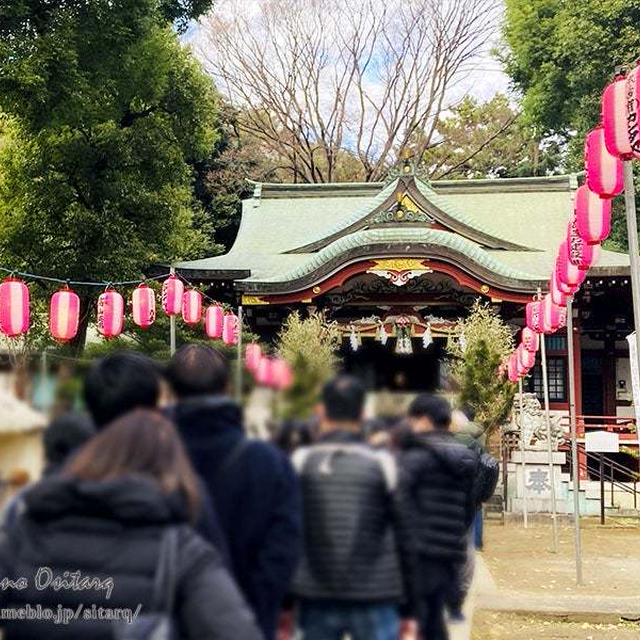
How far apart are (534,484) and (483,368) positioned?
8.12 m

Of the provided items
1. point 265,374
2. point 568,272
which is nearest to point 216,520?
point 265,374

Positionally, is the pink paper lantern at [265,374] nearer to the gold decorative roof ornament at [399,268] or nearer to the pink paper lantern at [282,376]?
the pink paper lantern at [282,376]

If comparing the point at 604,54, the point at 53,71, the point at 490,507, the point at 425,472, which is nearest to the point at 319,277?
the point at 490,507

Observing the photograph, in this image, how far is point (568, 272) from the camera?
9.81m

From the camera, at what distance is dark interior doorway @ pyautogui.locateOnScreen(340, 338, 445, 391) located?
2.37 meters

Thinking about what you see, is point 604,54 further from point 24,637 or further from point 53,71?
point 24,637

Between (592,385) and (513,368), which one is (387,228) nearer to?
(513,368)

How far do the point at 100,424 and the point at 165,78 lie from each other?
15752 millimetres

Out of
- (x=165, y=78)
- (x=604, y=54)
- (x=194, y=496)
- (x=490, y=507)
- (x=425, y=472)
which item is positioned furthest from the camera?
(x=604, y=54)

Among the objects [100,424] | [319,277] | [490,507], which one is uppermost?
[319,277]

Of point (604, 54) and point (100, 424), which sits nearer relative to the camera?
point (100, 424)

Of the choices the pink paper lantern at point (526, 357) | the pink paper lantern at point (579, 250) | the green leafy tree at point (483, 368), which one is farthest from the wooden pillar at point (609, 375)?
the pink paper lantern at point (579, 250)

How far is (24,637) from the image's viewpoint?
2059 mm

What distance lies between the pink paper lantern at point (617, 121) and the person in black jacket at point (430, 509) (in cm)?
415
